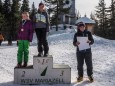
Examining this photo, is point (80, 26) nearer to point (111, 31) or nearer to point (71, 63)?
point (71, 63)

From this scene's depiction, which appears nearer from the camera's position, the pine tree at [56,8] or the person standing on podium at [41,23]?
the person standing on podium at [41,23]

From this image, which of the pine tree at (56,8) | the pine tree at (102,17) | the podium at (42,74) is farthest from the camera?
the pine tree at (102,17)

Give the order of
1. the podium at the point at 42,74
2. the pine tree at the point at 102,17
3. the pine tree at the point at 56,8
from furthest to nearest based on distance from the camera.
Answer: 1. the pine tree at the point at 102,17
2. the pine tree at the point at 56,8
3. the podium at the point at 42,74

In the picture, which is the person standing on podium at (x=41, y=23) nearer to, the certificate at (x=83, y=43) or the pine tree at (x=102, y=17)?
the certificate at (x=83, y=43)

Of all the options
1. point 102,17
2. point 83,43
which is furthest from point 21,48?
point 102,17

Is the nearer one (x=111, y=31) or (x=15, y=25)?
(x=15, y=25)

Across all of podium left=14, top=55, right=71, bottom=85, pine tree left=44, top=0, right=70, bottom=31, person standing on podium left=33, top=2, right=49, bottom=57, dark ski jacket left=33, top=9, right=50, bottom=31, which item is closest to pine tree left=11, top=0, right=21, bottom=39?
pine tree left=44, top=0, right=70, bottom=31

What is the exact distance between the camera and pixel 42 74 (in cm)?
983

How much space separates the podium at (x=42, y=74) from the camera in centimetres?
976

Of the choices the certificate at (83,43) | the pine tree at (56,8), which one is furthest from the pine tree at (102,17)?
the certificate at (83,43)

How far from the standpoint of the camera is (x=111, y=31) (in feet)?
218

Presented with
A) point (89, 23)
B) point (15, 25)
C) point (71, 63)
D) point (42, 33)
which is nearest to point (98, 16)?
point (15, 25)

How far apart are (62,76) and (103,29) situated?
57904 mm

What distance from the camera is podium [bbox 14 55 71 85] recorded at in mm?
9758
